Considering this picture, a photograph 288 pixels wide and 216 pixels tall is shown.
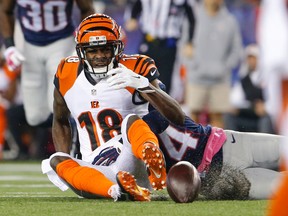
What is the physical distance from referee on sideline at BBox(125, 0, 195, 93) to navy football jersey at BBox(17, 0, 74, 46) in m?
1.54

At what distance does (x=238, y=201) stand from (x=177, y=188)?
1.54 feet

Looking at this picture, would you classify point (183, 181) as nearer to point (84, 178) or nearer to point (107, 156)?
point (84, 178)

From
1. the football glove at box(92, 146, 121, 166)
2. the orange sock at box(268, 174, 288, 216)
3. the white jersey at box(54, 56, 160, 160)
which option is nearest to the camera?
the orange sock at box(268, 174, 288, 216)

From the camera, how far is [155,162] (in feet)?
15.1

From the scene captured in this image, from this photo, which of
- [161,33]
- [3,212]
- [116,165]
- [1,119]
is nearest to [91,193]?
[116,165]

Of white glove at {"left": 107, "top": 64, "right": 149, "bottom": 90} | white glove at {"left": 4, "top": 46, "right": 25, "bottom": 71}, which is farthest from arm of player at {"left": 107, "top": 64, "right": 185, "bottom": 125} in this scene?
white glove at {"left": 4, "top": 46, "right": 25, "bottom": 71}

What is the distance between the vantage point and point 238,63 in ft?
35.7

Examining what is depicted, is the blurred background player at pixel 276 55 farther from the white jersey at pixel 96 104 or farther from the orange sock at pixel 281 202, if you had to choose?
the white jersey at pixel 96 104

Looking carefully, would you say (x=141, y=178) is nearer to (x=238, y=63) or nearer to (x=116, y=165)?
(x=116, y=165)

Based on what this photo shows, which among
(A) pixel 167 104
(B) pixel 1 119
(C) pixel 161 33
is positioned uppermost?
(A) pixel 167 104

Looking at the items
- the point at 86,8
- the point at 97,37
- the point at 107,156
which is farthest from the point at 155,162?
the point at 86,8

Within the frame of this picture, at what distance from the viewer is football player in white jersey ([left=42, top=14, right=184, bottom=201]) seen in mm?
4816

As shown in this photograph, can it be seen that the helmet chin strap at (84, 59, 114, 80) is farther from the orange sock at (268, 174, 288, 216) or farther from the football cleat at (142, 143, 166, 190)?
the orange sock at (268, 174, 288, 216)

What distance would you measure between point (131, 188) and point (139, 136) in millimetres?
243
